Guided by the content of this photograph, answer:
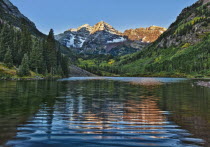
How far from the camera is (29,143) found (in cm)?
1218

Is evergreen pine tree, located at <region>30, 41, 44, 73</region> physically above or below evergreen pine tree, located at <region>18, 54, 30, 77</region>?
above

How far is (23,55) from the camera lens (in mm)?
144375

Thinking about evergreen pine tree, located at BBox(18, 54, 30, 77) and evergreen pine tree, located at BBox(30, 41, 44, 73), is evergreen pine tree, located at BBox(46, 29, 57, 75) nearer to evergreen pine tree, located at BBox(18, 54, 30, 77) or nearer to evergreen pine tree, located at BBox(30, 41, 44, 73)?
evergreen pine tree, located at BBox(30, 41, 44, 73)

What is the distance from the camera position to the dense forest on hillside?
396 feet

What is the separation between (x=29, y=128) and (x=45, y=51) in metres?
156

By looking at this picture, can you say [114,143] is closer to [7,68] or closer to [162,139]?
[162,139]

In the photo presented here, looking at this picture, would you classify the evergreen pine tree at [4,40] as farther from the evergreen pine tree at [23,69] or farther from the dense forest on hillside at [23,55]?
the evergreen pine tree at [23,69]

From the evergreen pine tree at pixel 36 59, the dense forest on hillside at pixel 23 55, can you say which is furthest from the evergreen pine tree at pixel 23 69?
the evergreen pine tree at pixel 36 59

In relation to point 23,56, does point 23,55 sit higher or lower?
higher

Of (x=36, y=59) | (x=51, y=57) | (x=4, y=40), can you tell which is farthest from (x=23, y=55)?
(x=51, y=57)

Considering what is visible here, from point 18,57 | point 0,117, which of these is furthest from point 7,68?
point 0,117

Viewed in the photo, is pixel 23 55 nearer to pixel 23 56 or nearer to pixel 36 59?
pixel 23 56

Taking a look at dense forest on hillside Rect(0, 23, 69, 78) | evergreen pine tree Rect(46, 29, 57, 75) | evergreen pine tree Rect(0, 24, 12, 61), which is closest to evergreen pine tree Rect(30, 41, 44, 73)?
dense forest on hillside Rect(0, 23, 69, 78)

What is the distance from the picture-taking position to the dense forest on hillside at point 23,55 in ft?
396
